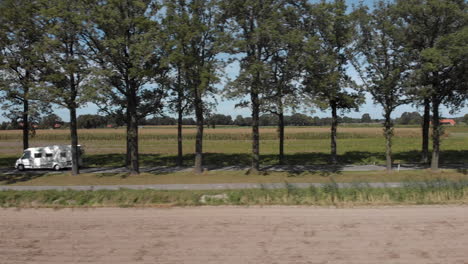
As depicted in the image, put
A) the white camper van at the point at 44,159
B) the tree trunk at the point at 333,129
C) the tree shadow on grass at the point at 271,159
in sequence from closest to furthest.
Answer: the white camper van at the point at 44,159 → the tree trunk at the point at 333,129 → the tree shadow on grass at the point at 271,159

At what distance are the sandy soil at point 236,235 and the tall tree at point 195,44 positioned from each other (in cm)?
1288

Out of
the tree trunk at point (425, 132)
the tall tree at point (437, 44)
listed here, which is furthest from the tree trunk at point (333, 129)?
the tree trunk at point (425, 132)

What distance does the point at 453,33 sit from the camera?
24594 mm

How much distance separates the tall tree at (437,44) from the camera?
24.2m

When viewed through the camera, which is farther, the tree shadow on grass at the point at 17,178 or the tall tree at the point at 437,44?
the tree shadow on grass at the point at 17,178

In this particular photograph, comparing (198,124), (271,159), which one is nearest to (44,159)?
(198,124)

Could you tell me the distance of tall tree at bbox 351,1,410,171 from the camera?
26781 mm

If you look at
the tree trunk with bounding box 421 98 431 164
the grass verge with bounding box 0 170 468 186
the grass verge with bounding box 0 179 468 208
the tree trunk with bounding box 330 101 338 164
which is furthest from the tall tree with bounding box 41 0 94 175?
the tree trunk with bounding box 421 98 431 164

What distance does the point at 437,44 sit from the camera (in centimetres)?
2492

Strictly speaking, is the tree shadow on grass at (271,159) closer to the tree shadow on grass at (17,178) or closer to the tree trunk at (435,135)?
the tree trunk at (435,135)

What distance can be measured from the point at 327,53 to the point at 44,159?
988 inches

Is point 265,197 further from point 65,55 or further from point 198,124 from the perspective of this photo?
point 65,55

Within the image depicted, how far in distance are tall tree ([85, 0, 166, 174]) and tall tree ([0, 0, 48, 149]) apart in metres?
4.33

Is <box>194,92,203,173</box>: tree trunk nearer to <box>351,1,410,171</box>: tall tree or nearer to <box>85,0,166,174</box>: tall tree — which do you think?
<box>85,0,166,174</box>: tall tree
